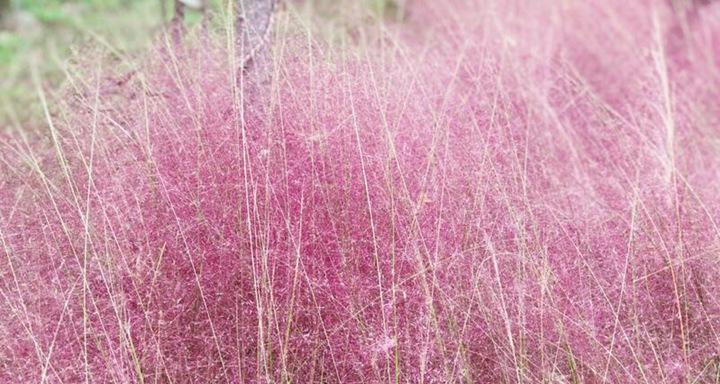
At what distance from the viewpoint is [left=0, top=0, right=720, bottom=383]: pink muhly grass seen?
5.55 ft

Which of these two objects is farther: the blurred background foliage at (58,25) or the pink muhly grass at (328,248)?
the blurred background foliage at (58,25)

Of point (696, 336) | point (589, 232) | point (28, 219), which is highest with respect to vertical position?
point (28, 219)

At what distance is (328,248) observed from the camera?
1.82m

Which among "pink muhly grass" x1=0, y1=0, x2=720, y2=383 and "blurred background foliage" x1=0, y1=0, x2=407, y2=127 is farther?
"blurred background foliage" x1=0, y1=0, x2=407, y2=127

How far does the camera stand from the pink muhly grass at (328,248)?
169 cm

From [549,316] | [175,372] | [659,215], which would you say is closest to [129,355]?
[175,372]

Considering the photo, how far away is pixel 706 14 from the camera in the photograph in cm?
405

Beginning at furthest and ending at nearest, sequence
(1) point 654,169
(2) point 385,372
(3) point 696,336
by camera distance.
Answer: (1) point 654,169, (3) point 696,336, (2) point 385,372

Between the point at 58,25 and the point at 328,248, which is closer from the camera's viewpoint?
the point at 328,248

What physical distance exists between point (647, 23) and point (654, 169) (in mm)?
1894

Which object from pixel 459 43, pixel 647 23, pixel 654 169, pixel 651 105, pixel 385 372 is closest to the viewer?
pixel 385 372

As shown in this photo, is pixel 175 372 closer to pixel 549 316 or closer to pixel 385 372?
pixel 385 372

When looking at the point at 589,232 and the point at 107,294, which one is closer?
the point at 107,294

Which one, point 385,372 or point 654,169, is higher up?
point 654,169
